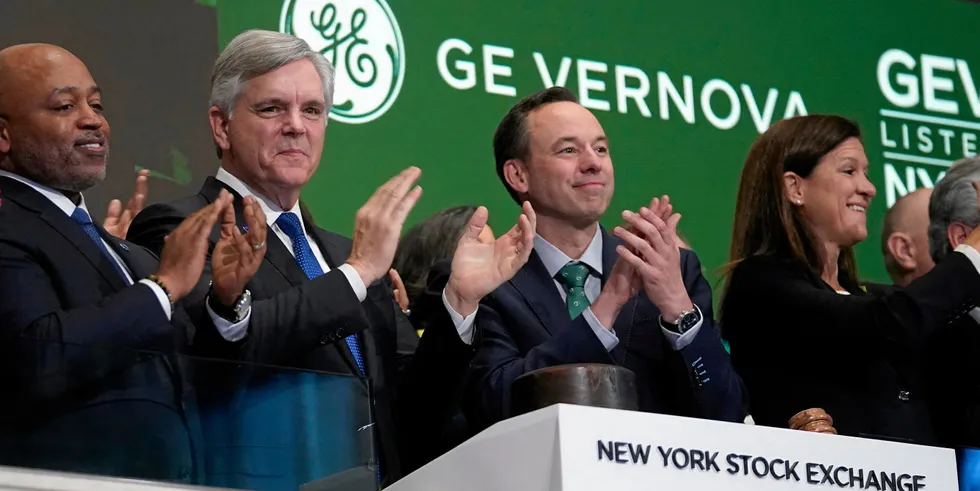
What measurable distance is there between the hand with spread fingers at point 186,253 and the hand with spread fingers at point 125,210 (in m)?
0.93

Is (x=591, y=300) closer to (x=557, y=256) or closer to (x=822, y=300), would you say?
(x=557, y=256)

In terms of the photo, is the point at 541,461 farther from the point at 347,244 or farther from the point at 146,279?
the point at 347,244

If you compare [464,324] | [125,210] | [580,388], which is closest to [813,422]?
[580,388]

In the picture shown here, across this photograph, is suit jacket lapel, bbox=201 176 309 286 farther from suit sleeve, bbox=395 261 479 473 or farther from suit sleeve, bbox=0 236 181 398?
suit sleeve, bbox=0 236 181 398

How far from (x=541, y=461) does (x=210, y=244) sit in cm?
104

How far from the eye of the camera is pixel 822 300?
3396 mm

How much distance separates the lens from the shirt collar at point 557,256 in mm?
3379

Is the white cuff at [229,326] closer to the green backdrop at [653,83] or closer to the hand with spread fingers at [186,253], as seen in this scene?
the hand with spread fingers at [186,253]

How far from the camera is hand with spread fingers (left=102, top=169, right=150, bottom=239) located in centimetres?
370

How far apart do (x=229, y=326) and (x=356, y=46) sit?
5.88ft

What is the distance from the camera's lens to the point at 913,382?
3439 millimetres

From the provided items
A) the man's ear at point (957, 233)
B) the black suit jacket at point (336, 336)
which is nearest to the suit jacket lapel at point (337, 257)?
the black suit jacket at point (336, 336)

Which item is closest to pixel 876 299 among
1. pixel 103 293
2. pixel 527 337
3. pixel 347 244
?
pixel 527 337

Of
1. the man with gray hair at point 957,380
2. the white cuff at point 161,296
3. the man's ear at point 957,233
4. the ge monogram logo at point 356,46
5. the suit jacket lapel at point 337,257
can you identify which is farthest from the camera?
the ge monogram logo at point 356,46
